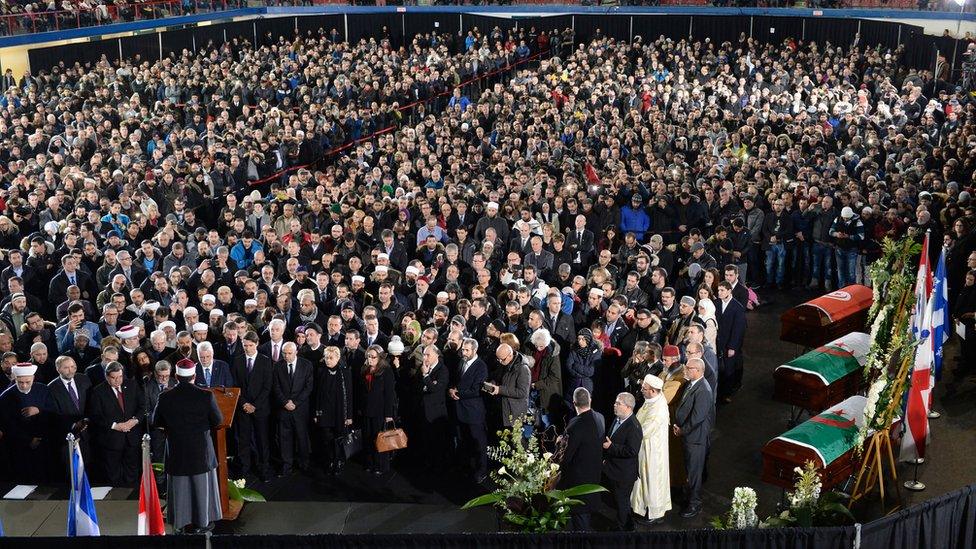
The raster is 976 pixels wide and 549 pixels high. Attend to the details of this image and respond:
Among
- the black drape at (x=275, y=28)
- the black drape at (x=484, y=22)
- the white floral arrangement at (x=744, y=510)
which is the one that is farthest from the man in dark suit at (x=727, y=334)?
the black drape at (x=275, y=28)

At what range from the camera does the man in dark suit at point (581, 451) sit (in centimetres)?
828

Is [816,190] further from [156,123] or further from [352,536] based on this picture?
[156,123]

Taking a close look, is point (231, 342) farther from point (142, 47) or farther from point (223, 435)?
point (142, 47)

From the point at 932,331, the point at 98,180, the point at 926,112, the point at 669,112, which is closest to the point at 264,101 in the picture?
the point at 98,180

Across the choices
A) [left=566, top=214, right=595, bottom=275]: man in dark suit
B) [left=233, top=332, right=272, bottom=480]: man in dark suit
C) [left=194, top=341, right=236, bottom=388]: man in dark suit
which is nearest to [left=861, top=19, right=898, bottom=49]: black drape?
[left=566, top=214, right=595, bottom=275]: man in dark suit

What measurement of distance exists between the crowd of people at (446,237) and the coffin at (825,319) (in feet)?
2.39

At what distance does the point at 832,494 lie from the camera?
776 centimetres

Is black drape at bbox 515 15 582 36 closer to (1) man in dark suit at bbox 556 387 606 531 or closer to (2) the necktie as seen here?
(2) the necktie

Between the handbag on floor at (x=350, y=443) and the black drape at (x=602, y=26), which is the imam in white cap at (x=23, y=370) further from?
the black drape at (x=602, y=26)

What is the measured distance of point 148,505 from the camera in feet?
25.2

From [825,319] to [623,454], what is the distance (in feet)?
16.0

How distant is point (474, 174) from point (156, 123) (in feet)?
27.6

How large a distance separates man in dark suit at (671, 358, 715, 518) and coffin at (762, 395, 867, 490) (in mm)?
588

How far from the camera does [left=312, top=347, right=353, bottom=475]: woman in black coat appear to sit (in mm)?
10070
